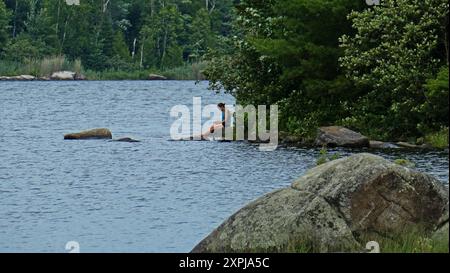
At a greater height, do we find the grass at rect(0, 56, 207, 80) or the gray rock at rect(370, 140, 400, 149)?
the gray rock at rect(370, 140, 400, 149)

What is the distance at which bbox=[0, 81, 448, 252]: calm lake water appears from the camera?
21.0m

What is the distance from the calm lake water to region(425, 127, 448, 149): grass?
1.89m

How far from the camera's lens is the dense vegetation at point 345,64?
3631 centimetres

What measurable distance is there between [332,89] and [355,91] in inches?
40.0

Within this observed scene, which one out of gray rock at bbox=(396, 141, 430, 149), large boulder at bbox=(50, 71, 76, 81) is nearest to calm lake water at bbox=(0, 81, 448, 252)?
gray rock at bbox=(396, 141, 430, 149)

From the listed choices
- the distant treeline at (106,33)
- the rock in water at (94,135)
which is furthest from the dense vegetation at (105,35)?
the rock in water at (94,135)

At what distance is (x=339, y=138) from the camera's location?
1437 inches

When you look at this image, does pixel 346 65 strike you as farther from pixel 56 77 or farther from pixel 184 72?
pixel 184 72

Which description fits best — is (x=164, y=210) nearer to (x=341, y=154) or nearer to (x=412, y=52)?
(x=341, y=154)
